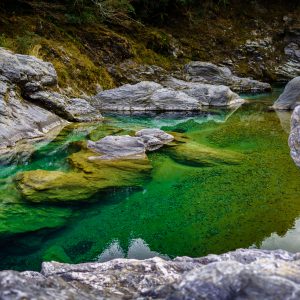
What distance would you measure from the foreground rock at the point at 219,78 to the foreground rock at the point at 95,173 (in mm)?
12512

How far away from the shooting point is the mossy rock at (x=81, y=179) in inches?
302

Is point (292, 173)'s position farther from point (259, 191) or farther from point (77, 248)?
point (77, 248)

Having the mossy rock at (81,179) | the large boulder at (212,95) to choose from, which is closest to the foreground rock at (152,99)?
the large boulder at (212,95)

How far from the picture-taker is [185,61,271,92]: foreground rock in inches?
908

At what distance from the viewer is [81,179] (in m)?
8.29

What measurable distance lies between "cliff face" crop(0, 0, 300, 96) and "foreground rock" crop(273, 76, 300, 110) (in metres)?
7.01

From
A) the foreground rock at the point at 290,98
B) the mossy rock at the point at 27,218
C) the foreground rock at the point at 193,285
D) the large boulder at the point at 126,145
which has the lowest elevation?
the mossy rock at the point at 27,218

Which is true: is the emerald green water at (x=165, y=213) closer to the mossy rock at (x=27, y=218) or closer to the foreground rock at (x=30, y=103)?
the mossy rock at (x=27, y=218)

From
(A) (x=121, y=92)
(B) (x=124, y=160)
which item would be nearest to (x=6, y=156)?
(B) (x=124, y=160)

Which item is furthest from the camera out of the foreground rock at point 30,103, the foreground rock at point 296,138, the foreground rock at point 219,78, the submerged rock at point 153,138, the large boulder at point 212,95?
the foreground rock at point 219,78

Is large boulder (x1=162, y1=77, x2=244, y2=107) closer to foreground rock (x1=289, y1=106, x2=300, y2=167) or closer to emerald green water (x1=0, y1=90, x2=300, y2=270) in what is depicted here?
emerald green water (x1=0, y1=90, x2=300, y2=270)

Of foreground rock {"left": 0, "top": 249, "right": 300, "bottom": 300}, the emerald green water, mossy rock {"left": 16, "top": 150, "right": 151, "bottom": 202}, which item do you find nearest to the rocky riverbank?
the emerald green water

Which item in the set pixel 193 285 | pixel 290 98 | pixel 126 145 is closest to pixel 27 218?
pixel 126 145

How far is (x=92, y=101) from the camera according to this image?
57.2 feet
